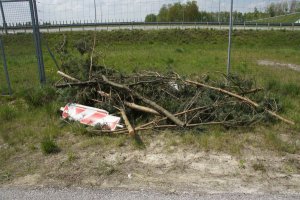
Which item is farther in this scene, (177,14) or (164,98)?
(177,14)

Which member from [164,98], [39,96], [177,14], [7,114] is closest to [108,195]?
[164,98]

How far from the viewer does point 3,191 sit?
3.36m

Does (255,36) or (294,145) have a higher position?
(255,36)

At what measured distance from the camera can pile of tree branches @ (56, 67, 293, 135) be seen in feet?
16.6

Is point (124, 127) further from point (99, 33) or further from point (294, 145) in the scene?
point (99, 33)

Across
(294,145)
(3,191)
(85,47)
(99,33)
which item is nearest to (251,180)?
(294,145)

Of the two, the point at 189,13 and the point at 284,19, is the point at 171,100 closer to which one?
the point at 189,13

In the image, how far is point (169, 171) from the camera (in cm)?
369

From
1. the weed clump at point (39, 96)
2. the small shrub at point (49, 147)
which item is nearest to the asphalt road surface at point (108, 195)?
the small shrub at point (49, 147)

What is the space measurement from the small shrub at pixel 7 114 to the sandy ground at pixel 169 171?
202 cm

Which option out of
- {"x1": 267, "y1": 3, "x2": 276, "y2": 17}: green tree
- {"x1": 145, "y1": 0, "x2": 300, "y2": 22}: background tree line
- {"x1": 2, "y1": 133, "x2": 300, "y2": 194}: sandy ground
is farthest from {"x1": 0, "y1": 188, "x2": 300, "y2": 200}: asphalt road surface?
{"x1": 145, "y1": 0, "x2": 300, "y2": 22}: background tree line

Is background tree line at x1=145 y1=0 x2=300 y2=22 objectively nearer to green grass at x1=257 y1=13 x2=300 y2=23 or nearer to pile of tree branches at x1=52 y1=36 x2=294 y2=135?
green grass at x1=257 y1=13 x2=300 y2=23

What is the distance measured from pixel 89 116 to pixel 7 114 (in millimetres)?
1952

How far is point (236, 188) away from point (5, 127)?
4453 millimetres
